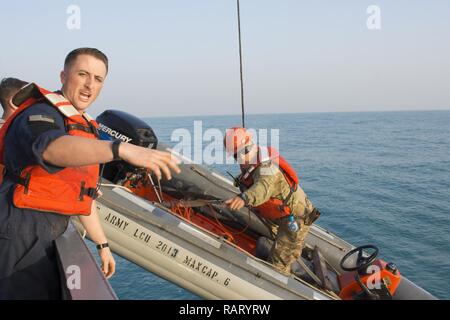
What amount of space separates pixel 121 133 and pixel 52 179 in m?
2.50

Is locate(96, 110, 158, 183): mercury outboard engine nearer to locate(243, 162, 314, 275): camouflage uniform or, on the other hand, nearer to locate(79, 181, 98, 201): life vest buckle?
locate(243, 162, 314, 275): camouflage uniform

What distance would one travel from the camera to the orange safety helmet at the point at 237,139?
337cm

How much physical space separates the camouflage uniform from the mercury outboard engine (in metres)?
1.37

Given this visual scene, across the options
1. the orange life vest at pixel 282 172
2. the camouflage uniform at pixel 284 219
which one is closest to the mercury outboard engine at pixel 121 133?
the orange life vest at pixel 282 172

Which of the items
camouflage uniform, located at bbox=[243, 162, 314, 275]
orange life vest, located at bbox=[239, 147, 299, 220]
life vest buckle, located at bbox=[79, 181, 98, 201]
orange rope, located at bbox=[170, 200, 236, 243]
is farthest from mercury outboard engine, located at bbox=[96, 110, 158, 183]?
life vest buckle, located at bbox=[79, 181, 98, 201]

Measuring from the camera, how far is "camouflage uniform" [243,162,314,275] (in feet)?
11.1

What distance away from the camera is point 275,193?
3.55 m

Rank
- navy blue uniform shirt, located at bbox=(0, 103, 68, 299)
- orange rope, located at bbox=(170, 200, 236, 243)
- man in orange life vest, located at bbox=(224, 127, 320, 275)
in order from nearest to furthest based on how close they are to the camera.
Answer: navy blue uniform shirt, located at bbox=(0, 103, 68, 299)
man in orange life vest, located at bbox=(224, 127, 320, 275)
orange rope, located at bbox=(170, 200, 236, 243)

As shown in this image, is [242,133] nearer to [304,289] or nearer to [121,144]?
[304,289]

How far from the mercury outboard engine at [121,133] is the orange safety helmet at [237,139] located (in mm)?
1048

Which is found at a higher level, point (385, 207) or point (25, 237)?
point (25, 237)

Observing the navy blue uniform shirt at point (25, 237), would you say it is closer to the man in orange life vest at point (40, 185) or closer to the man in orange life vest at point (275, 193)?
the man in orange life vest at point (40, 185)

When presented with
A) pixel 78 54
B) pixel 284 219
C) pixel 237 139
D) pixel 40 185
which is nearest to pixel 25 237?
pixel 40 185

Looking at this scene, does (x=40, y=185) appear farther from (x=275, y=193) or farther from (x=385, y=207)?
(x=385, y=207)
